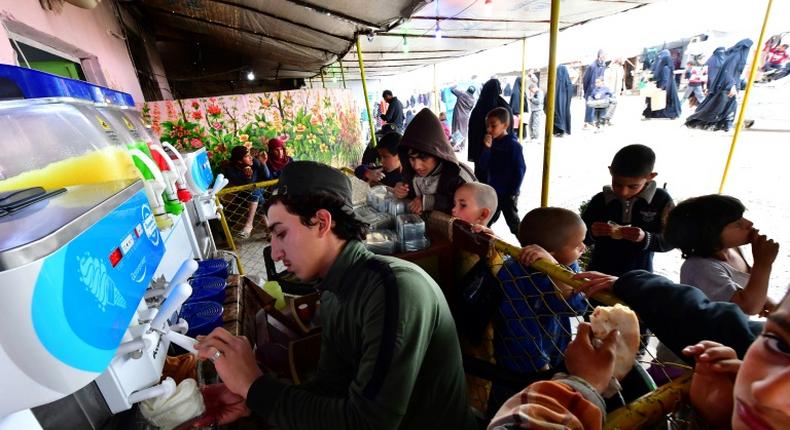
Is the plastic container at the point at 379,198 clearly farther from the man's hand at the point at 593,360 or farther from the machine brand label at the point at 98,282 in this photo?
the machine brand label at the point at 98,282

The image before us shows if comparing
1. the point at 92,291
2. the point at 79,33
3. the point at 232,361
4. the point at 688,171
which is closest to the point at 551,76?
the point at 232,361

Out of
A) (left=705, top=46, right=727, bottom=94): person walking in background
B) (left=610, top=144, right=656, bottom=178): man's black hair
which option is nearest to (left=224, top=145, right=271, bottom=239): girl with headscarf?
(left=610, top=144, right=656, bottom=178): man's black hair

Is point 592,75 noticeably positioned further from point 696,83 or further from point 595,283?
point 595,283

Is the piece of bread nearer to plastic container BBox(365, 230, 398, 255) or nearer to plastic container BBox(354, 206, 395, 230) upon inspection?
plastic container BBox(365, 230, 398, 255)

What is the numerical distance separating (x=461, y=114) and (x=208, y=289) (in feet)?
35.5

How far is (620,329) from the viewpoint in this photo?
938 millimetres

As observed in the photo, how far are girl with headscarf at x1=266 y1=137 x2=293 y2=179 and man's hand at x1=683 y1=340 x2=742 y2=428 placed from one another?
5.47 m

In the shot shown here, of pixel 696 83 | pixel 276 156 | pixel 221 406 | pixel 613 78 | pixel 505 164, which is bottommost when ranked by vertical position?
pixel 221 406

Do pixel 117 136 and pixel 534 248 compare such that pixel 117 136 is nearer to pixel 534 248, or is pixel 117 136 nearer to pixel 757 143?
pixel 534 248

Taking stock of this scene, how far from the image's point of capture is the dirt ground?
157 inches

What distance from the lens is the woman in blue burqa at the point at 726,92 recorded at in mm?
9656

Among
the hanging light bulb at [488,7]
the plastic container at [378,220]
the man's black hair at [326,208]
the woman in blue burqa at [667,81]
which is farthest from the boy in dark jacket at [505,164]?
the woman in blue burqa at [667,81]

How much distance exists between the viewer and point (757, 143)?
25.5 feet

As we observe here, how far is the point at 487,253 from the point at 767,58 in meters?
16.7
